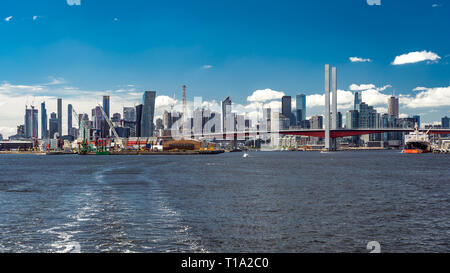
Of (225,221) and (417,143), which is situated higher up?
(417,143)

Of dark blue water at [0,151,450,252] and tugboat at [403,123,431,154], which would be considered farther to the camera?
tugboat at [403,123,431,154]

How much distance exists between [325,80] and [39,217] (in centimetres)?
14684

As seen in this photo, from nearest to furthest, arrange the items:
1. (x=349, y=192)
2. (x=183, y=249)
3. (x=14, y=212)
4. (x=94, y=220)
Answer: (x=183, y=249) → (x=94, y=220) → (x=14, y=212) → (x=349, y=192)

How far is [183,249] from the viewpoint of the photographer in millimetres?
12992

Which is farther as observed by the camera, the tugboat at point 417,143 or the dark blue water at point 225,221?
the tugboat at point 417,143

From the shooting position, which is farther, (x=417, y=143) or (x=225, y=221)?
(x=417, y=143)
